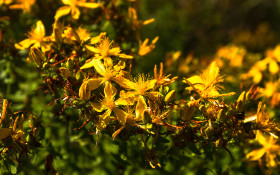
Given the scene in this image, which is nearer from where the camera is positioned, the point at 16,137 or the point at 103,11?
the point at 16,137

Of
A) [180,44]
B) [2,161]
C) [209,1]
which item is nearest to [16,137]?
[2,161]

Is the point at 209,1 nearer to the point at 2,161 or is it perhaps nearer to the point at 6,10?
the point at 6,10

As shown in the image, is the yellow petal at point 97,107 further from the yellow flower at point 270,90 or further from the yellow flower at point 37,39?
the yellow flower at point 270,90

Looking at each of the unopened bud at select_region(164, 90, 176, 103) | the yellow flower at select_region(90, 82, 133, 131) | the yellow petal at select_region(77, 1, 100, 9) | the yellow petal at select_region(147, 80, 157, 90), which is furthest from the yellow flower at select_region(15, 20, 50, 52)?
the unopened bud at select_region(164, 90, 176, 103)

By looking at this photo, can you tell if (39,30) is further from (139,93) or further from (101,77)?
(139,93)

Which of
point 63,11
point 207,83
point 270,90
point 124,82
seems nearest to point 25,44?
point 63,11
